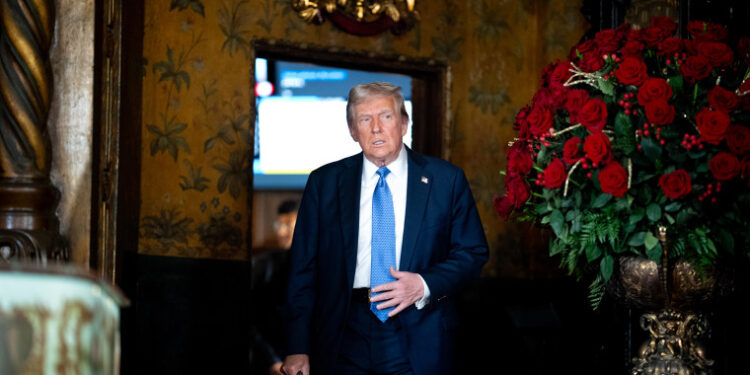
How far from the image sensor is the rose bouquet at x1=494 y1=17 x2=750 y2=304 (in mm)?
1853

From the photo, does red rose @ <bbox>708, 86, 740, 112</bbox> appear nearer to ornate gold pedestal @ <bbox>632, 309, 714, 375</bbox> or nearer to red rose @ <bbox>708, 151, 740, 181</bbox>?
red rose @ <bbox>708, 151, 740, 181</bbox>

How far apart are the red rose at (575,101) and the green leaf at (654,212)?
30cm

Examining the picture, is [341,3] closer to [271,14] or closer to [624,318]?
[271,14]

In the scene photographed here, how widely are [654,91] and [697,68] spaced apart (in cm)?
14

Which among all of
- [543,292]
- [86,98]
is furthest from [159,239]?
[543,292]

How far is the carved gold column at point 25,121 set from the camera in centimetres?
207

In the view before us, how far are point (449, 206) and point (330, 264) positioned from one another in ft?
1.29

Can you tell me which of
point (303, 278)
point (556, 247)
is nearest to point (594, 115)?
point (556, 247)

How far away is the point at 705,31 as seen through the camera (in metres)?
2.05

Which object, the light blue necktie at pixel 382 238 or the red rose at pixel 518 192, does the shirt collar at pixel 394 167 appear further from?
the red rose at pixel 518 192

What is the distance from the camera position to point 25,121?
209 cm

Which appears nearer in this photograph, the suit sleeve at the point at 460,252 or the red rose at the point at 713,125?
the red rose at the point at 713,125

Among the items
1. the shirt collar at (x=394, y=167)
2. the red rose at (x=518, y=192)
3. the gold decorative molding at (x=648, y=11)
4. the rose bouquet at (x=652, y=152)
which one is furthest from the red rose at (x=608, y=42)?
the gold decorative molding at (x=648, y=11)

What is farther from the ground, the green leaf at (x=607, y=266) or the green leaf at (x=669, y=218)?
the green leaf at (x=669, y=218)
